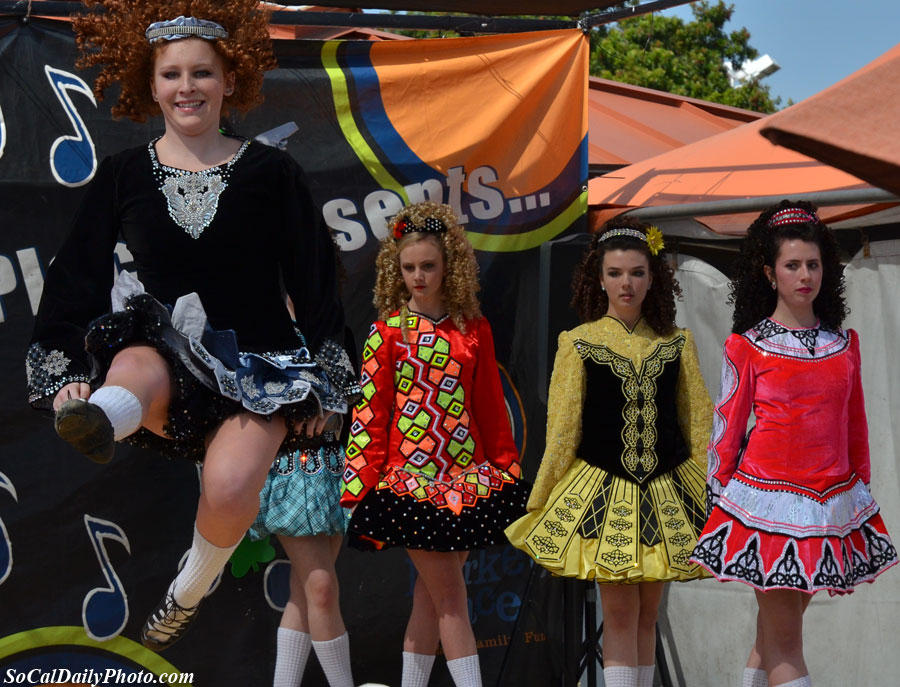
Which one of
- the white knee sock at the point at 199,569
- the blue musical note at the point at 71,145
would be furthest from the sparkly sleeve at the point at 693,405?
the blue musical note at the point at 71,145

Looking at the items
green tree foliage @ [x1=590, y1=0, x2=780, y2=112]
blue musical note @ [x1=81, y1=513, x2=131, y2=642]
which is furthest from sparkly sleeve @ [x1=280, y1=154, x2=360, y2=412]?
green tree foliage @ [x1=590, y1=0, x2=780, y2=112]

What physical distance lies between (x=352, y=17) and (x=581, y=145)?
1.26m

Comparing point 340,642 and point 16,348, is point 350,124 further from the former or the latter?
point 340,642

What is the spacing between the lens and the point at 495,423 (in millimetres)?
4695

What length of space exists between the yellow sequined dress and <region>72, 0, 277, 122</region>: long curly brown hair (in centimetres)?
170

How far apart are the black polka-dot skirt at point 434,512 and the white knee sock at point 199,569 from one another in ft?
3.18

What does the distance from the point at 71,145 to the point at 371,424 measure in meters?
1.75

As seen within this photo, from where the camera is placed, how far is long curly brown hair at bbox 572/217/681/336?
466cm

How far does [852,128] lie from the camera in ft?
6.89

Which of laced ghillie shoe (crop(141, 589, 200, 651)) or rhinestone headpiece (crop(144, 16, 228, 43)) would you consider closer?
rhinestone headpiece (crop(144, 16, 228, 43))

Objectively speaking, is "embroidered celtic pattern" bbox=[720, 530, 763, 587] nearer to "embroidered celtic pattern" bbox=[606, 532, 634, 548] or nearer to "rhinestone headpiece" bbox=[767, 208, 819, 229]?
"embroidered celtic pattern" bbox=[606, 532, 634, 548]

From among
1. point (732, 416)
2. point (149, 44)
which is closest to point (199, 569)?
point (149, 44)

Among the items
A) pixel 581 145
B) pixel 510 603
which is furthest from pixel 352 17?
pixel 510 603

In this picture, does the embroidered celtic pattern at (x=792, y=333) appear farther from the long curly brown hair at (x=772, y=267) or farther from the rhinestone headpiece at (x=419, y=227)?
the rhinestone headpiece at (x=419, y=227)
